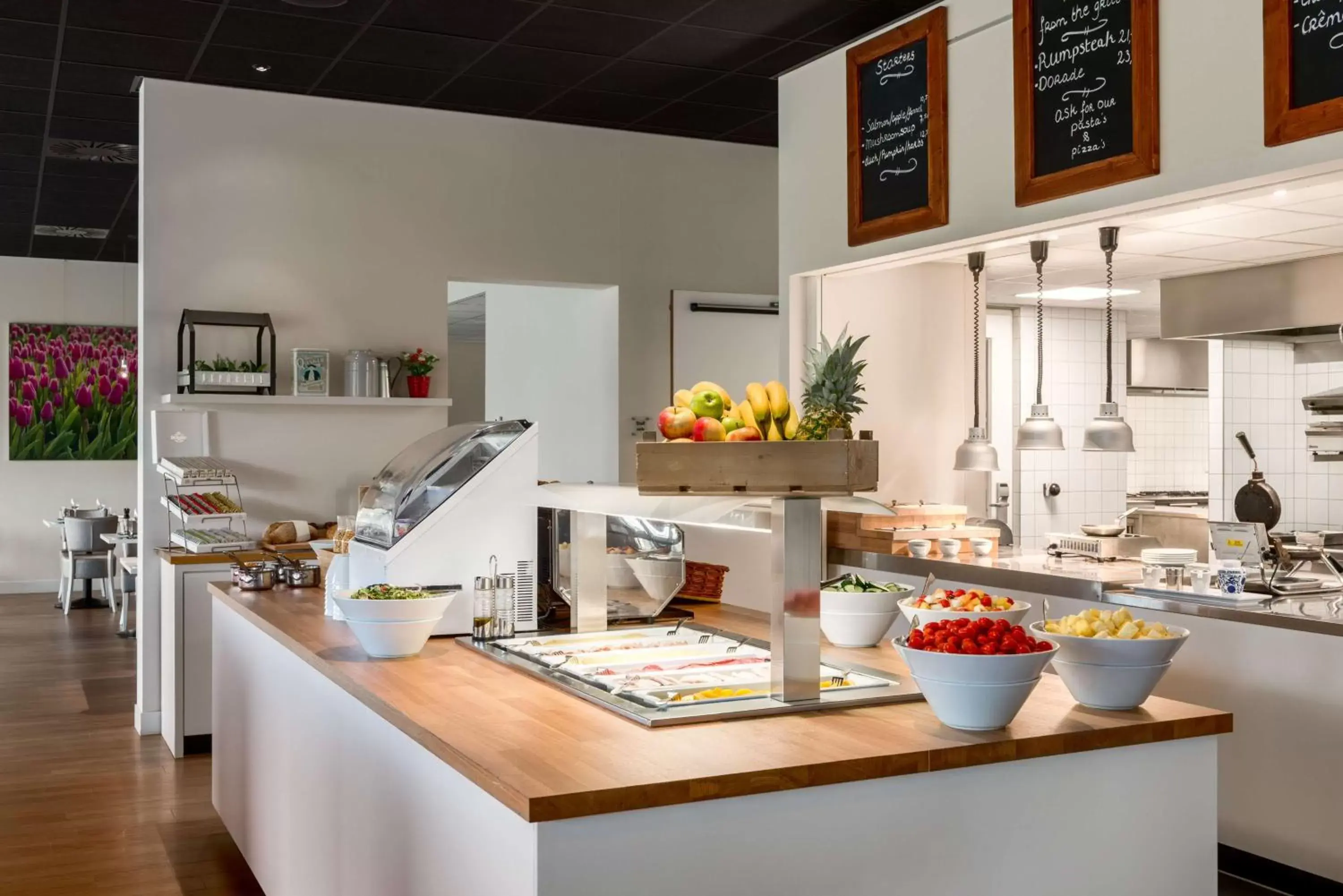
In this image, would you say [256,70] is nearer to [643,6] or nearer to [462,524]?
[643,6]

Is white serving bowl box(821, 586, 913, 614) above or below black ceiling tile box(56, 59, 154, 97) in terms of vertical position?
below

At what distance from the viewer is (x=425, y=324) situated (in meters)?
6.61

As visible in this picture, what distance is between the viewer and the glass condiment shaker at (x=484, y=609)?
3.17 meters

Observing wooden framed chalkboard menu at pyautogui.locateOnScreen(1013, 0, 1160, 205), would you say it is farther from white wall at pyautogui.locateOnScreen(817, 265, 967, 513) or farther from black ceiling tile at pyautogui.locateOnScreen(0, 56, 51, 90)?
black ceiling tile at pyautogui.locateOnScreen(0, 56, 51, 90)

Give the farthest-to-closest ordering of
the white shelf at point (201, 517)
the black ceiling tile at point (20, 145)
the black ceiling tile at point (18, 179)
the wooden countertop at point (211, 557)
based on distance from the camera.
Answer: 1. the black ceiling tile at point (18, 179)
2. the black ceiling tile at point (20, 145)
3. the white shelf at point (201, 517)
4. the wooden countertop at point (211, 557)

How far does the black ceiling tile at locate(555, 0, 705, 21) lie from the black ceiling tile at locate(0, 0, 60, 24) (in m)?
2.08

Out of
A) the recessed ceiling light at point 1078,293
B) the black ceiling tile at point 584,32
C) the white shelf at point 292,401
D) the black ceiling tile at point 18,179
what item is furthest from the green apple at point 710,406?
the black ceiling tile at point 18,179

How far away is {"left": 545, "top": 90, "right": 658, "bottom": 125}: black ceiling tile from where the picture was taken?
257 inches

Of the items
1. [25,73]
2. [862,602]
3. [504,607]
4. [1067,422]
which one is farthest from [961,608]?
[1067,422]

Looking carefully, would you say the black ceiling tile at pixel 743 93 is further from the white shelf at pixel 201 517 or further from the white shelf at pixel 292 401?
the white shelf at pixel 201 517

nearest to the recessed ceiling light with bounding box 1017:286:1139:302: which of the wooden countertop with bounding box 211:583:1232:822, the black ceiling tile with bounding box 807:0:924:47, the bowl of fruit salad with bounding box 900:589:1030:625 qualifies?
the black ceiling tile with bounding box 807:0:924:47

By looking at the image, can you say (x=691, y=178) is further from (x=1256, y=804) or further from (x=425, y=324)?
(x=1256, y=804)

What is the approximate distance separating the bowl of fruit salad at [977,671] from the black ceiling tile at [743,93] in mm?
4474

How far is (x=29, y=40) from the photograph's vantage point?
219 inches
